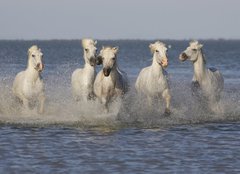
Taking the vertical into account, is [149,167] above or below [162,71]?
below

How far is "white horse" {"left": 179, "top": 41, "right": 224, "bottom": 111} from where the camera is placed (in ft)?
68.9

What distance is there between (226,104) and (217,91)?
1.16 m

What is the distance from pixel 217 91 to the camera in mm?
21359

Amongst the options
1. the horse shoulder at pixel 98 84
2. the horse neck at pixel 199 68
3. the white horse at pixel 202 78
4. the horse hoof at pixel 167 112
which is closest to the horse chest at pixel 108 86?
the horse shoulder at pixel 98 84

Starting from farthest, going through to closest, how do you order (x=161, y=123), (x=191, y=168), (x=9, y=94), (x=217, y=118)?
1. (x=9, y=94)
2. (x=217, y=118)
3. (x=161, y=123)
4. (x=191, y=168)

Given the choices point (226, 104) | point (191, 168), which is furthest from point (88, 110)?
point (191, 168)

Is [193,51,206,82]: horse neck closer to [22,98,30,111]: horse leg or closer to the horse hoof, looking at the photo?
the horse hoof

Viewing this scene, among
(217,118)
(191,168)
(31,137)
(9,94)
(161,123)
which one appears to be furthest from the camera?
(9,94)

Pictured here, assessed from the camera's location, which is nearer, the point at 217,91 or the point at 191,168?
the point at 191,168

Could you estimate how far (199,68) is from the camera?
21.2m

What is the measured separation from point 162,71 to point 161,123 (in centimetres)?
137

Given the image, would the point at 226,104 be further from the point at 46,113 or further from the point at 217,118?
the point at 46,113

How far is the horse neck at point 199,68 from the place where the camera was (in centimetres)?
2117

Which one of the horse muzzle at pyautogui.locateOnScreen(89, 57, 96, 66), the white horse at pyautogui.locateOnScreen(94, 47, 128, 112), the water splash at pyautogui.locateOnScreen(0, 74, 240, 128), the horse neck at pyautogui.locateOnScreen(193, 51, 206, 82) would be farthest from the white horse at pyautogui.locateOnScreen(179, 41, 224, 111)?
the horse muzzle at pyautogui.locateOnScreen(89, 57, 96, 66)
